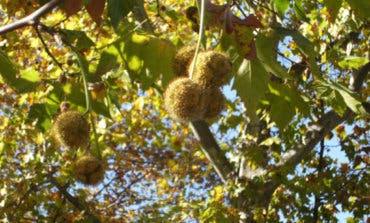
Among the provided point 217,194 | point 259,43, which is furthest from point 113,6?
point 217,194

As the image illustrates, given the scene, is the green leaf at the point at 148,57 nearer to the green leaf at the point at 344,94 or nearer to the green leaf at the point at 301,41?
the green leaf at the point at 301,41

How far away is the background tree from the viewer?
179cm

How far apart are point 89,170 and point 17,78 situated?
535mm

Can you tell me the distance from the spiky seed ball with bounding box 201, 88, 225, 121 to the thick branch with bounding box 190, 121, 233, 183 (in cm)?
386

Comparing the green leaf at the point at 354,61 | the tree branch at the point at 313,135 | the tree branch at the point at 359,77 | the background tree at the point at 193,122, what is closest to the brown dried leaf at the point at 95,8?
the background tree at the point at 193,122

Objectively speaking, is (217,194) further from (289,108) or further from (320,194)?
(289,108)

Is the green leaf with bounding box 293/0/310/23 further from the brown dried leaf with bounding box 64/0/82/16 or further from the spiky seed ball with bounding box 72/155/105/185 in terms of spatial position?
the spiky seed ball with bounding box 72/155/105/185

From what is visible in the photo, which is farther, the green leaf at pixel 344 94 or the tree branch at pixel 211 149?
the tree branch at pixel 211 149

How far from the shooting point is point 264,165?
5953mm

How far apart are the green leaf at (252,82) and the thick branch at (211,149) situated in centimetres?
381

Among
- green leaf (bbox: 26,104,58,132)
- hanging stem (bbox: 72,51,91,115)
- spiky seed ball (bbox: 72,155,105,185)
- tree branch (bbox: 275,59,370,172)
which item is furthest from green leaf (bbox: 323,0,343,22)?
tree branch (bbox: 275,59,370,172)

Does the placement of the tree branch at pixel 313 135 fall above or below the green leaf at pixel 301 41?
above

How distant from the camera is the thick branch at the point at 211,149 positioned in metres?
5.64

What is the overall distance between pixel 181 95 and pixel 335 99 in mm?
924
